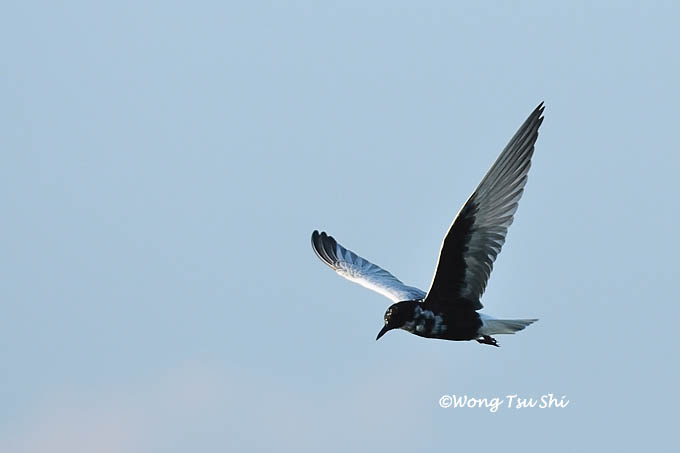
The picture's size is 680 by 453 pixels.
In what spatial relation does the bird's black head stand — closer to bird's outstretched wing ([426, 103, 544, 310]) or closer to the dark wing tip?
bird's outstretched wing ([426, 103, 544, 310])

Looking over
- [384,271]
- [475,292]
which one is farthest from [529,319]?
[384,271]

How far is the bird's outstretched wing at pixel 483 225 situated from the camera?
19.9 meters

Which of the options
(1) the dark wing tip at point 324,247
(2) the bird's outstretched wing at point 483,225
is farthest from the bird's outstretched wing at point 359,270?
(2) the bird's outstretched wing at point 483,225

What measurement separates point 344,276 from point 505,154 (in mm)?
7273

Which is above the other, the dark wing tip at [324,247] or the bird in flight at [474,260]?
the dark wing tip at [324,247]

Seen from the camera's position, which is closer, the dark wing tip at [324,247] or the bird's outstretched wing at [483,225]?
the bird's outstretched wing at [483,225]

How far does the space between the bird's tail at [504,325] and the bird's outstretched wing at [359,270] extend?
115 inches

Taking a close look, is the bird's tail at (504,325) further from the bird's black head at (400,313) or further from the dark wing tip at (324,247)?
the dark wing tip at (324,247)

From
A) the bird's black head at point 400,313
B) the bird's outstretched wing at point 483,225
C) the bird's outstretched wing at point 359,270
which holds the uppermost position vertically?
the bird's outstretched wing at point 359,270

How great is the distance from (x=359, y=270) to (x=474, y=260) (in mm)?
6449

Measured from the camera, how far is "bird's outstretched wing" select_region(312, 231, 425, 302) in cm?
2450

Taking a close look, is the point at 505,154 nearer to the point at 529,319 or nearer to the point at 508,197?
the point at 508,197

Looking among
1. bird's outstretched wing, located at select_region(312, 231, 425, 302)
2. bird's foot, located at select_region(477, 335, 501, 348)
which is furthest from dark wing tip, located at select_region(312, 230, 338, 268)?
bird's foot, located at select_region(477, 335, 501, 348)

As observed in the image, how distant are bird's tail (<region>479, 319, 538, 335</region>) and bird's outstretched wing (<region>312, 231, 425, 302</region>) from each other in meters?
2.93
